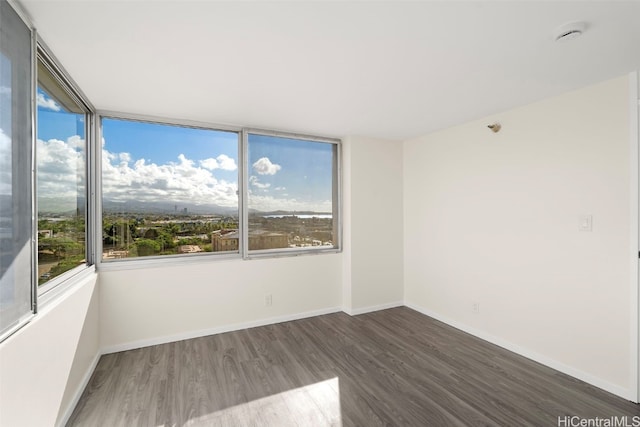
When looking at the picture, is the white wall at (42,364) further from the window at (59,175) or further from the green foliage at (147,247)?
the green foliage at (147,247)

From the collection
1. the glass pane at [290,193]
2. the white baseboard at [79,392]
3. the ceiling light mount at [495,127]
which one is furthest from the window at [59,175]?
the ceiling light mount at [495,127]

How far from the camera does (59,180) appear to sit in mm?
2100

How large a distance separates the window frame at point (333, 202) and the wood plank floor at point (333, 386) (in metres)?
0.98

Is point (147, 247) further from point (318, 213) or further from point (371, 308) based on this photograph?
point (371, 308)

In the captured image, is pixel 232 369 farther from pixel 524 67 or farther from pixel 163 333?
pixel 524 67

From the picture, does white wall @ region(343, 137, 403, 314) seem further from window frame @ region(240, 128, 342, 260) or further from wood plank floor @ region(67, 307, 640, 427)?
wood plank floor @ region(67, 307, 640, 427)

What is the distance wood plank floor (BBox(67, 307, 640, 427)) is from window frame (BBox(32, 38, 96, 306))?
35.4 inches

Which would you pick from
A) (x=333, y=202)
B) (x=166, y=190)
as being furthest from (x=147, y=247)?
(x=333, y=202)

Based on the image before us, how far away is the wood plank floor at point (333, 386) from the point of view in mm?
2020

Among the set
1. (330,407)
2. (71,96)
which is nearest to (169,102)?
(71,96)

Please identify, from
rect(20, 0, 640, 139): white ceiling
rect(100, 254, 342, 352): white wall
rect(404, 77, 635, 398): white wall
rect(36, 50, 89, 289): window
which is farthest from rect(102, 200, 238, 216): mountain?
rect(404, 77, 635, 398): white wall

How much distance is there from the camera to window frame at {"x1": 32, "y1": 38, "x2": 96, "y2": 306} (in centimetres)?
159

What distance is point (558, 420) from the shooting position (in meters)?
1.97

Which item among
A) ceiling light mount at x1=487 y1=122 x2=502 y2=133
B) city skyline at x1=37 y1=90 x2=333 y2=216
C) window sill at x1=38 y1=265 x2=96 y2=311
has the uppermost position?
ceiling light mount at x1=487 y1=122 x2=502 y2=133
